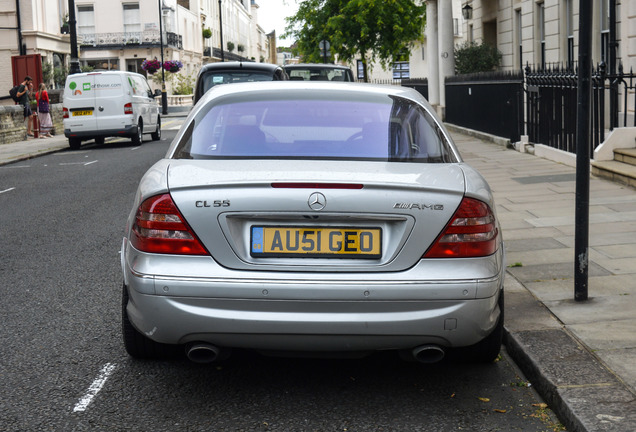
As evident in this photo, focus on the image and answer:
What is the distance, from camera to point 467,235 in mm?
3932

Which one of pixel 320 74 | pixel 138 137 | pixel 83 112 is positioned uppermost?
pixel 320 74

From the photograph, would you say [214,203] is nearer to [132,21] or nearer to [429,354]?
[429,354]

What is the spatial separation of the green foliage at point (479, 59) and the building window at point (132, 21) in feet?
151

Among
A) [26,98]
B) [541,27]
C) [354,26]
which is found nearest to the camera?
[541,27]

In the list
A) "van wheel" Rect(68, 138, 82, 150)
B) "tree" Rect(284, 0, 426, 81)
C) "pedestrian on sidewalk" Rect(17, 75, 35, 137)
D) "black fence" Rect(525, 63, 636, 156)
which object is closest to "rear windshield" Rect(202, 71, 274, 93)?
"black fence" Rect(525, 63, 636, 156)

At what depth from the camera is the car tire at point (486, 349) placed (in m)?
4.44

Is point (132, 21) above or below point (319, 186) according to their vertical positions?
above

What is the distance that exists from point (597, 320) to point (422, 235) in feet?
5.63

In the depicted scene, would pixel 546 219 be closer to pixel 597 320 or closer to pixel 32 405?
pixel 597 320

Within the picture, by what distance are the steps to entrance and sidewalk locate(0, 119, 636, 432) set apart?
15 centimetres

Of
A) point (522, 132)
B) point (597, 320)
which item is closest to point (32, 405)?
point (597, 320)

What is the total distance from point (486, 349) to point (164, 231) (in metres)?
1.76

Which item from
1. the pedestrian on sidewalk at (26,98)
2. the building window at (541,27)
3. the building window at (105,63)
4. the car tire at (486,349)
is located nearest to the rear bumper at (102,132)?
the pedestrian on sidewalk at (26,98)

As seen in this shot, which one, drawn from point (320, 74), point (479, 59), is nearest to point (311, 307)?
point (320, 74)
